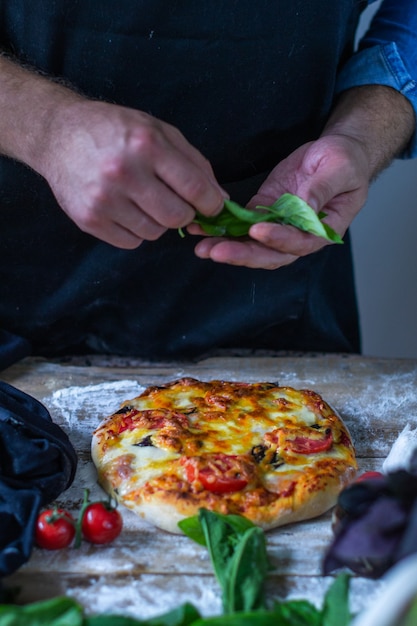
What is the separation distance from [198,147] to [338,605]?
1625mm

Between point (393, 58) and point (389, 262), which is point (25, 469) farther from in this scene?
point (389, 262)

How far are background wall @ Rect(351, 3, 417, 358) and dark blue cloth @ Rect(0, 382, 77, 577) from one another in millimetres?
2584

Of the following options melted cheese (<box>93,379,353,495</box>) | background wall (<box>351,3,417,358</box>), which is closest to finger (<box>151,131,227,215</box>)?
melted cheese (<box>93,379,353,495</box>)

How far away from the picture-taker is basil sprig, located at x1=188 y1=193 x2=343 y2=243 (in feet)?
6.93

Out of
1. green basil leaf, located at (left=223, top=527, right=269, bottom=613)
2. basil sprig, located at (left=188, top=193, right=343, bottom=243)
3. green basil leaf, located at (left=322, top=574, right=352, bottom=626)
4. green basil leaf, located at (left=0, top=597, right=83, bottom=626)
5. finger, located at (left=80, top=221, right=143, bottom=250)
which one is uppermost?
basil sprig, located at (left=188, top=193, right=343, bottom=243)

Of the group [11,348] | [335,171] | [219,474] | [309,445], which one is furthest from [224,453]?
[11,348]

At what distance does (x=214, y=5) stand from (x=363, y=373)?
4.38 feet

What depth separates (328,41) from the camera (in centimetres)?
271

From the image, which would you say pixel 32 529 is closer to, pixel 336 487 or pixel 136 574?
pixel 136 574

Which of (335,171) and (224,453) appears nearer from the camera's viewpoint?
(224,453)

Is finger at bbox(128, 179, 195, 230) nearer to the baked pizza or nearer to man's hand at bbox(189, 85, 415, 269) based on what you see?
man's hand at bbox(189, 85, 415, 269)

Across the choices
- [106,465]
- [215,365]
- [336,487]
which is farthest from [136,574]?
[215,365]

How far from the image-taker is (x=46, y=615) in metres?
1.50

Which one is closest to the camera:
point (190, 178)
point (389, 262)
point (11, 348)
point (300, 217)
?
point (190, 178)
